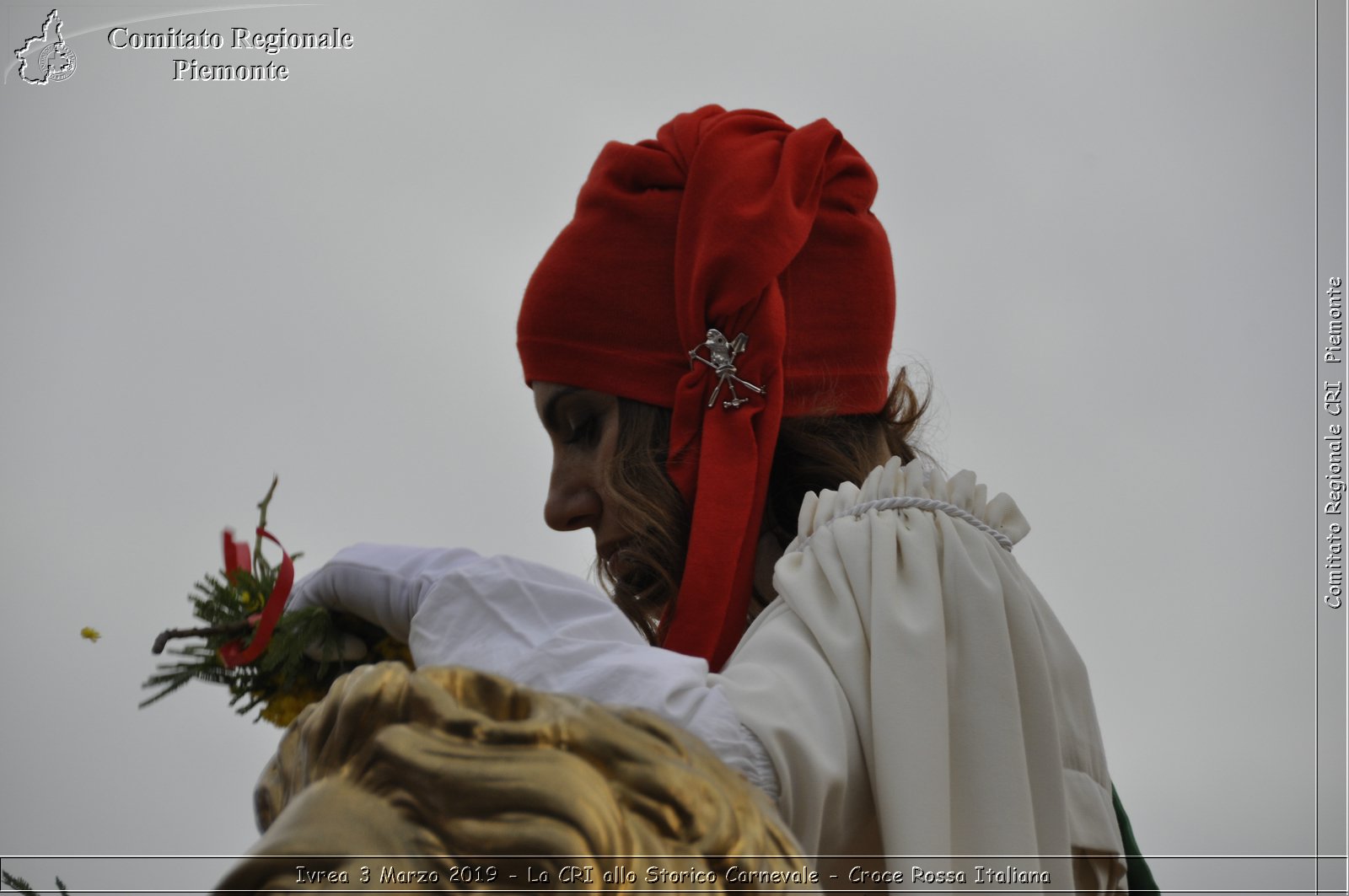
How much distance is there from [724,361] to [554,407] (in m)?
0.28

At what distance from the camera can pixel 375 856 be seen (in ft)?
1.76

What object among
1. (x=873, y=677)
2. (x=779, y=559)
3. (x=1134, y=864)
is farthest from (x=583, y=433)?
(x=1134, y=864)

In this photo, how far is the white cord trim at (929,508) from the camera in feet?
4.46

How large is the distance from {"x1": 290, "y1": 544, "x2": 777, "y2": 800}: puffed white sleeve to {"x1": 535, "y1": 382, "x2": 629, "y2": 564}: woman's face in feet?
1.59

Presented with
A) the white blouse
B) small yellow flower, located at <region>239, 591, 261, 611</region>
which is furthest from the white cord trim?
small yellow flower, located at <region>239, 591, 261, 611</region>

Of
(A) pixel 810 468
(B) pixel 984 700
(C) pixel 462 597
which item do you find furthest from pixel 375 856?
(A) pixel 810 468

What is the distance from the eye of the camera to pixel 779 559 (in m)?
1.56

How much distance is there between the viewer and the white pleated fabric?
112cm

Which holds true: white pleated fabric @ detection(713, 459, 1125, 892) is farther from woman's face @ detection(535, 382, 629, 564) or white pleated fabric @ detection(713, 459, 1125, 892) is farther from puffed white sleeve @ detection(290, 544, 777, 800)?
woman's face @ detection(535, 382, 629, 564)

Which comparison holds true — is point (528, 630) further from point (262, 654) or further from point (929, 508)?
point (929, 508)

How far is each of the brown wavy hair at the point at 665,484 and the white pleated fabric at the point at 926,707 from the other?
0.38 m

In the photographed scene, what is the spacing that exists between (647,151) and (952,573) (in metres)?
0.91

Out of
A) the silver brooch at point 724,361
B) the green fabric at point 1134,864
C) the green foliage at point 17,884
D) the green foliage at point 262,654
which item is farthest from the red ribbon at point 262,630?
the green fabric at point 1134,864

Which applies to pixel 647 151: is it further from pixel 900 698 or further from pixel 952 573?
pixel 900 698
